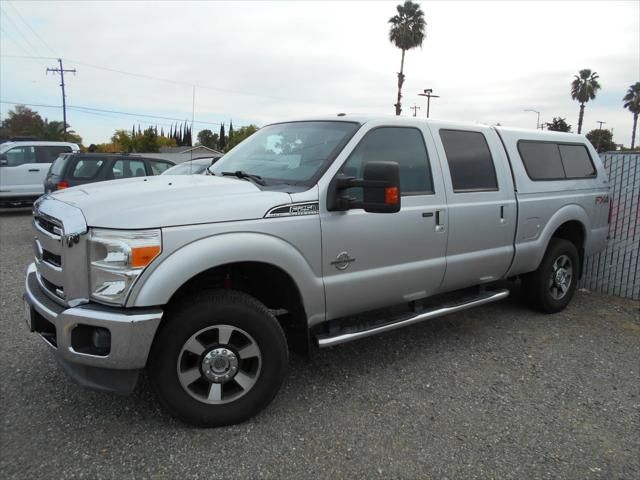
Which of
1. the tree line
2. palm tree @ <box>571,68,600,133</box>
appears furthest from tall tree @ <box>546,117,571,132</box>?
palm tree @ <box>571,68,600,133</box>

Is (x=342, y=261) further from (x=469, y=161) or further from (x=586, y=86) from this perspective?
(x=586, y=86)

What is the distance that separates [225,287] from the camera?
3166mm

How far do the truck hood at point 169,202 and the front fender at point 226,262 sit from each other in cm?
14

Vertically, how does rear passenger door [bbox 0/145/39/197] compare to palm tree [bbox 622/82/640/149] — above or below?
below

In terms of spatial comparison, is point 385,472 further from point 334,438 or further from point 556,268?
point 556,268

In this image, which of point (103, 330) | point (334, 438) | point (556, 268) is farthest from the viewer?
point (556, 268)

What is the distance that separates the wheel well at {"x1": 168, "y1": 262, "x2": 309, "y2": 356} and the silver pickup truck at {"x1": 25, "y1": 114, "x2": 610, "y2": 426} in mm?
12

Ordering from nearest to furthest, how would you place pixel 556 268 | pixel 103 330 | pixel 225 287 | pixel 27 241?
pixel 103 330 → pixel 225 287 → pixel 556 268 → pixel 27 241

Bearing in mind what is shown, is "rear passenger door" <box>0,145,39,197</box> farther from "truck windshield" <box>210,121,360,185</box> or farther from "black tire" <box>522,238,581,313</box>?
"black tire" <box>522,238,581,313</box>

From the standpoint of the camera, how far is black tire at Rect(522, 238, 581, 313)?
5.17 metres

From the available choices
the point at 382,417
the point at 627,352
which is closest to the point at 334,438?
the point at 382,417

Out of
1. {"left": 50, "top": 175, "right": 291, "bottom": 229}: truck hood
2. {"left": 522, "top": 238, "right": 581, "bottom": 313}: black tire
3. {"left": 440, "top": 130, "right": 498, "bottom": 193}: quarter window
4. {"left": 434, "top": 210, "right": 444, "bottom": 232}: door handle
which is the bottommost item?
{"left": 522, "top": 238, "right": 581, "bottom": 313}: black tire

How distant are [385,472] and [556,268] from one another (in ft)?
11.8

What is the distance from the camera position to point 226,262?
281cm
